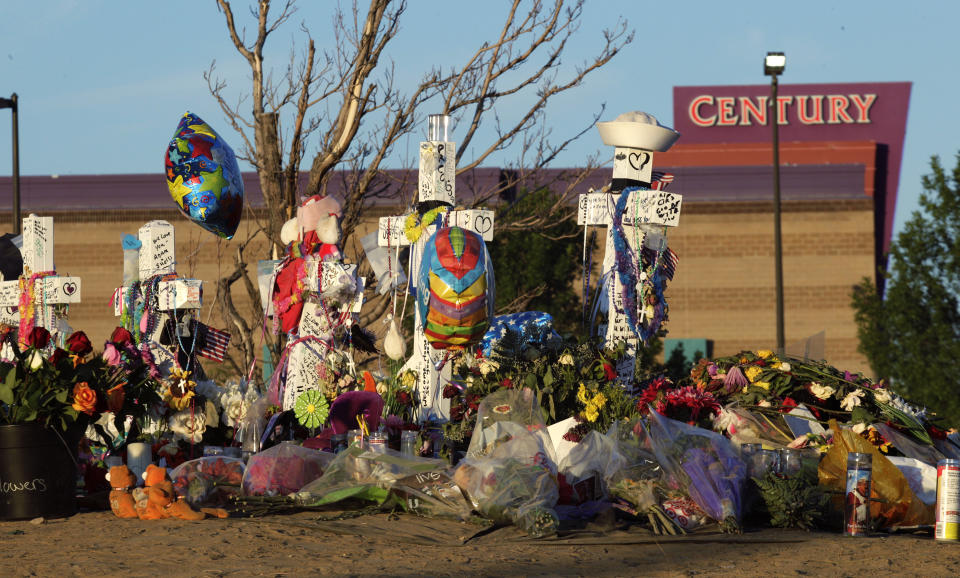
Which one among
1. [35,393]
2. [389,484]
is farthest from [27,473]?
[389,484]

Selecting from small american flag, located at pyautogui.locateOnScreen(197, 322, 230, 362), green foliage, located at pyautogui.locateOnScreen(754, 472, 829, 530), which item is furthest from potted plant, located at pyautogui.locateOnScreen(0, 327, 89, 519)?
green foliage, located at pyautogui.locateOnScreen(754, 472, 829, 530)

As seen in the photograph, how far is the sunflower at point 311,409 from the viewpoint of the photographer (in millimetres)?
9328

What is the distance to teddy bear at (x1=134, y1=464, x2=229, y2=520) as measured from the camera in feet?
24.0

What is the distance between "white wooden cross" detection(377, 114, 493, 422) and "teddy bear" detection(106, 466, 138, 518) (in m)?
2.51

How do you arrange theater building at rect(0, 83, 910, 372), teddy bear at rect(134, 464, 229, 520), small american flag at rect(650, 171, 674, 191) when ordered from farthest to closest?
theater building at rect(0, 83, 910, 372) < small american flag at rect(650, 171, 674, 191) < teddy bear at rect(134, 464, 229, 520)

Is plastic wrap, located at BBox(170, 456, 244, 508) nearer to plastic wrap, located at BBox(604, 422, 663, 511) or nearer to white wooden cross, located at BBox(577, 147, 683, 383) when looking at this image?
plastic wrap, located at BBox(604, 422, 663, 511)

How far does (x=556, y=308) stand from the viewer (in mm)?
20922

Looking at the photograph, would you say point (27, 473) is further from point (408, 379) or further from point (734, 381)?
point (734, 381)

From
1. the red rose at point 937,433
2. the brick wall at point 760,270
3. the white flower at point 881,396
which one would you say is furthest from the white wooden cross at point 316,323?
the brick wall at point 760,270

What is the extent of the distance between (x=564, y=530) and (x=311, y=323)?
381cm

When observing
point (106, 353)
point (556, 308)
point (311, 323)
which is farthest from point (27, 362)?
point (556, 308)

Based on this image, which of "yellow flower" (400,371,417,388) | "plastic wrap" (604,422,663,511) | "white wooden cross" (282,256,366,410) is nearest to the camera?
"plastic wrap" (604,422,663,511)

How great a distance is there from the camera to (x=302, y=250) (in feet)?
33.1

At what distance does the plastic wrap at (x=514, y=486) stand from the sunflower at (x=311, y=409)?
7.61 feet
